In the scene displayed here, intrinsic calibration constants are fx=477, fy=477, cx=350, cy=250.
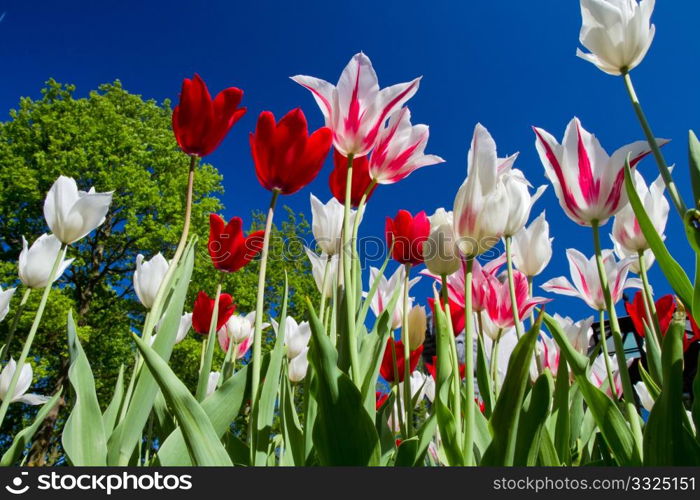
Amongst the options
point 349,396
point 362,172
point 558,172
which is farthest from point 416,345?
point 349,396

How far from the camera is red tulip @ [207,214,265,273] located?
1.60 meters

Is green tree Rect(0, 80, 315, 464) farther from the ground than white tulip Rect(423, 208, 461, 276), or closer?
farther from the ground

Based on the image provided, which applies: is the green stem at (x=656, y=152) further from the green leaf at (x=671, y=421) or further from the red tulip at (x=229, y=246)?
Result: the red tulip at (x=229, y=246)

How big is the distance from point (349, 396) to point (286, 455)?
0.42 metres

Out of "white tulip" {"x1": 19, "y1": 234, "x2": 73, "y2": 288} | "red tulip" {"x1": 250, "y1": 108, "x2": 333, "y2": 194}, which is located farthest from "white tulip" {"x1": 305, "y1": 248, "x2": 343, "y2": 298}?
"white tulip" {"x1": 19, "y1": 234, "x2": 73, "y2": 288}

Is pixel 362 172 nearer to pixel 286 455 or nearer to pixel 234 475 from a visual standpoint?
pixel 286 455

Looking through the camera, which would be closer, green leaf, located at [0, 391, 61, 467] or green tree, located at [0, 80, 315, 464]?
green leaf, located at [0, 391, 61, 467]

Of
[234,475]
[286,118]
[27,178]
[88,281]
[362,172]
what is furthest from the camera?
[88,281]

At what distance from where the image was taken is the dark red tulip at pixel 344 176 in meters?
1.35

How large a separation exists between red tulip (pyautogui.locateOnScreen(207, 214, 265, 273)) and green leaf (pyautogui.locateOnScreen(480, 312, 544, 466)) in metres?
1.04

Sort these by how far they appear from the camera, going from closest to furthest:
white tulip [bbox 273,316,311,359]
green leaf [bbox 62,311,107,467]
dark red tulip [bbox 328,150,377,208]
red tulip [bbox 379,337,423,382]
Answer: green leaf [bbox 62,311,107,467] → dark red tulip [bbox 328,150,377,208] → red tulip [bbox 379,337,423,382] → white tulip [bbox 273,316,311,359]

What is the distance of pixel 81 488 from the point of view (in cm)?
73

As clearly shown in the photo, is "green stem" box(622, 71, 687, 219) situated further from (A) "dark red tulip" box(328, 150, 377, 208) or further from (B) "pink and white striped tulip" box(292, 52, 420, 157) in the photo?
(A) "dark red tulip" box(328, 150, 377, 208)

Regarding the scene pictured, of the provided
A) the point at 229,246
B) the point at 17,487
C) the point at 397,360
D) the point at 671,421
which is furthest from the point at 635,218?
the point at 17,487
